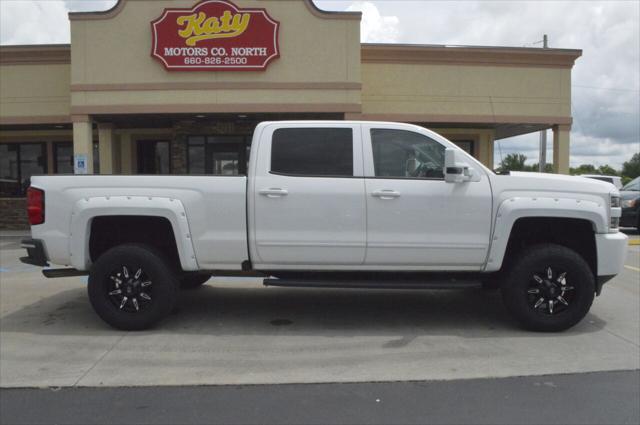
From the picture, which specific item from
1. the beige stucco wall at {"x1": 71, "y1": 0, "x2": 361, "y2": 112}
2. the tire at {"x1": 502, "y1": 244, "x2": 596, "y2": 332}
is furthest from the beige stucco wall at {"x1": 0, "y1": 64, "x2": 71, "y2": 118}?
the tire at {"x1": 502, "y1": 244, "x2": 596, "y2": 332}

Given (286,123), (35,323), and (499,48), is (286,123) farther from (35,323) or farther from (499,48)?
(499,48)

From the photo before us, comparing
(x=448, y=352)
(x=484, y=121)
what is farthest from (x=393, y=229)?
(x=484, y=121)

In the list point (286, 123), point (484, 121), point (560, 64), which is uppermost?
point (560, 64)

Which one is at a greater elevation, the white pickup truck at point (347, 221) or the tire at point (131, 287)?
the white pickup truck at point (347, 221)

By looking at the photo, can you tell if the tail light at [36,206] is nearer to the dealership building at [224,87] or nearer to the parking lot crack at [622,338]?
the parking lot crack at [622,338]

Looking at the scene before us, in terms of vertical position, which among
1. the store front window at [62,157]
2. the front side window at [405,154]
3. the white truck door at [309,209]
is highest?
the store front window at [62,157]

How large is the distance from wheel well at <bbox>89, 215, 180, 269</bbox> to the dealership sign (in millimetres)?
11265

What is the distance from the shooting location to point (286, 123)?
5.98 metres

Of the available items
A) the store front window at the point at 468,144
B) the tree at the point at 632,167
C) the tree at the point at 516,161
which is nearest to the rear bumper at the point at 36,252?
the store front window at the point at 468,144

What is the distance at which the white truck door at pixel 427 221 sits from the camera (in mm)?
5582

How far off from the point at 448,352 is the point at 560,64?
16236 millimetres

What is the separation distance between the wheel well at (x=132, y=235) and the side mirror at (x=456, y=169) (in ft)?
9.30

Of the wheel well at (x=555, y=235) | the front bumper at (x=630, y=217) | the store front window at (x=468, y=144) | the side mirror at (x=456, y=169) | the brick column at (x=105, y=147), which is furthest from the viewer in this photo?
the store front window at (x=468, y=144)

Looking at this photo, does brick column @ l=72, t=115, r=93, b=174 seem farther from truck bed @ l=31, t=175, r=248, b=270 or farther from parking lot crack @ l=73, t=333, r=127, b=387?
parking lot crack @ l=73, t=333, r=127, b=387
